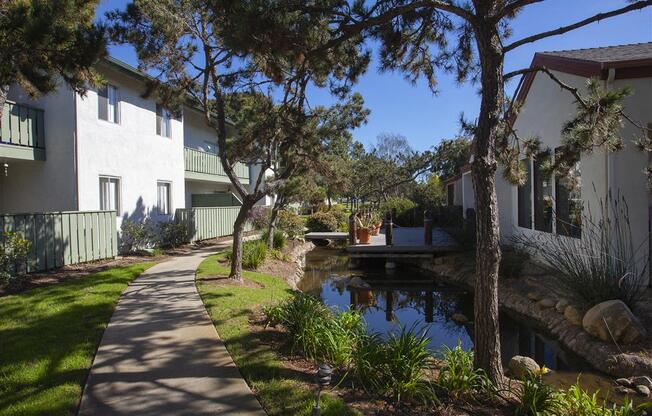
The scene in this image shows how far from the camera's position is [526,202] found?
1393cm

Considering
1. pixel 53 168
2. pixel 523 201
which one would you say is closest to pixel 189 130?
pixel 53 168

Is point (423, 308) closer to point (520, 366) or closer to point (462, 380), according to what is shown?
point (520, 366)

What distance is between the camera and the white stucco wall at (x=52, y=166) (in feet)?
40.5

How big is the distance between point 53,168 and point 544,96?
1403cm

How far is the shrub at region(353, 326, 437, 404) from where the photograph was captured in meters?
4.47

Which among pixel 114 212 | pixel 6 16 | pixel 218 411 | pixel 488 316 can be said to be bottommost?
pixel 218 411

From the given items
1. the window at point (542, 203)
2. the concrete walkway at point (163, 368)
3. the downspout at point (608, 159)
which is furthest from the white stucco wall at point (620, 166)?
the concrete walkway at point (163, 368)

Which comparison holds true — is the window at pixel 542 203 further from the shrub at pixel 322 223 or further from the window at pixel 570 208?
the shrub at pixel 322 223

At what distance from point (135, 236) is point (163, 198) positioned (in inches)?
138

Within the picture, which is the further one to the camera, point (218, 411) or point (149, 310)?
point (149, 310)

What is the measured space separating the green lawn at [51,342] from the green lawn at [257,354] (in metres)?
1.64

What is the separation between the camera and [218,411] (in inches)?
157

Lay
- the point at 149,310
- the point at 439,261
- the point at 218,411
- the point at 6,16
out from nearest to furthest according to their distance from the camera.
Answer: the point at 218,411 → the point at 6,16 → the point at 149,310 → the point at 439,261

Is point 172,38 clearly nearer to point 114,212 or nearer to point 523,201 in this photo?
point 114,212
